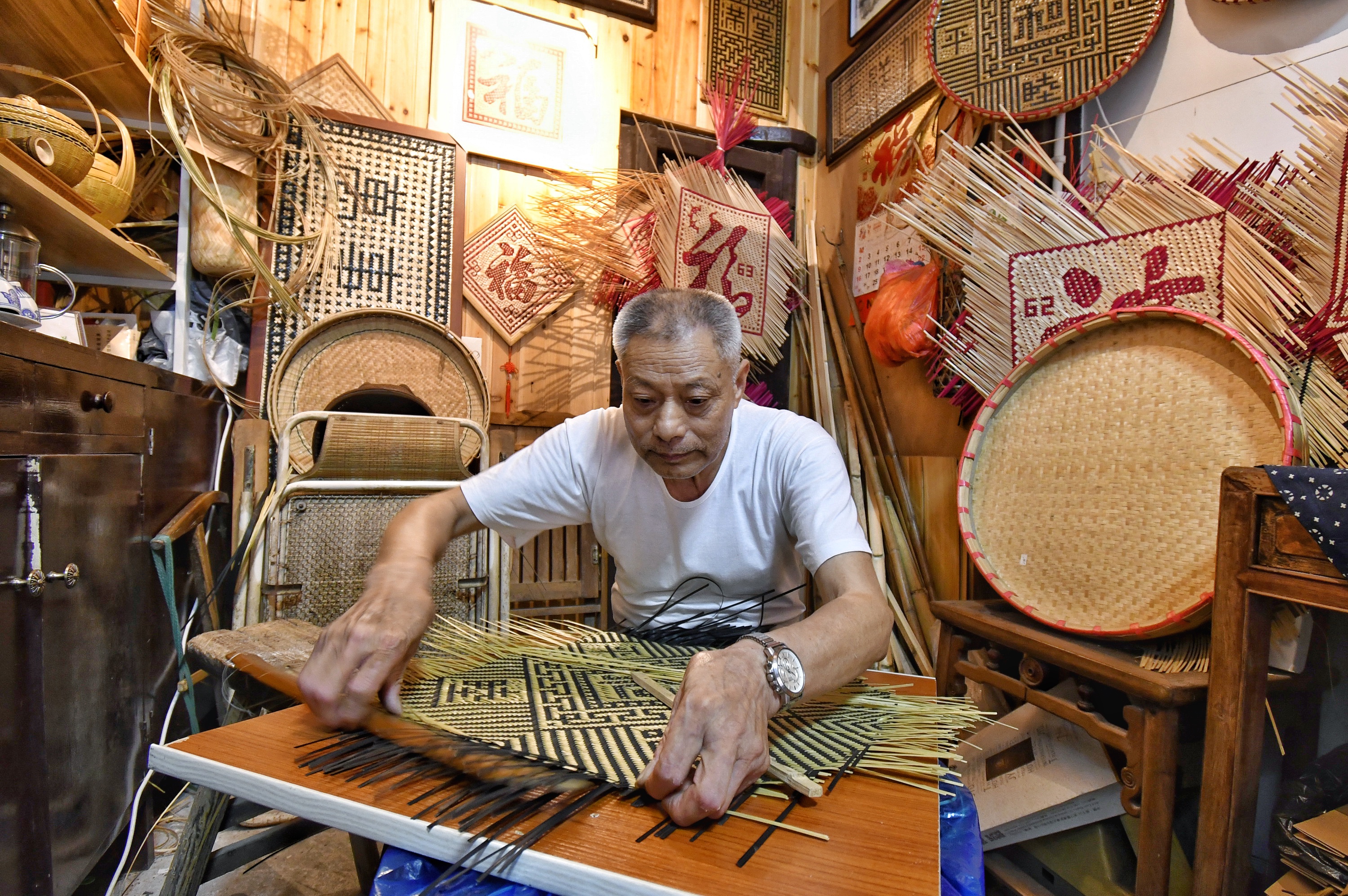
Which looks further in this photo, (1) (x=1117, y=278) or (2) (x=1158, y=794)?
(1) (x=1117, y=278)

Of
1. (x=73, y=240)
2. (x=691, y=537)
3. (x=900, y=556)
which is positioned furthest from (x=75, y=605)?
(x=900, y=556)

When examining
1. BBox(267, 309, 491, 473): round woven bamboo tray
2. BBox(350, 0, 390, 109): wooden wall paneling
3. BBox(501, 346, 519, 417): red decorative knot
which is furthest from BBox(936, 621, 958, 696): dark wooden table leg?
BBox(350, 0, 390, 109): wooden wall paneling

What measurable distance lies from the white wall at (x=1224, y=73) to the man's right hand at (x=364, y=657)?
197cm

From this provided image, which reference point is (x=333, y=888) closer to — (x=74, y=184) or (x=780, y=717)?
(x=780, y=717)

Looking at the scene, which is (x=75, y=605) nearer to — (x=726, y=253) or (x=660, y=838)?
(x=660, y=838)

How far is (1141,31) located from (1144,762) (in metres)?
1.77

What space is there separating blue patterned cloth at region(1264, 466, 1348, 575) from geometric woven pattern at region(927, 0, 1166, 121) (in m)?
1.34

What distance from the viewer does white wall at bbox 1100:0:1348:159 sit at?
1.39m

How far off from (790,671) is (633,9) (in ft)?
11.1

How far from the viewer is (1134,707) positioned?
1.15 metres

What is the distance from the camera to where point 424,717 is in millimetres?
684

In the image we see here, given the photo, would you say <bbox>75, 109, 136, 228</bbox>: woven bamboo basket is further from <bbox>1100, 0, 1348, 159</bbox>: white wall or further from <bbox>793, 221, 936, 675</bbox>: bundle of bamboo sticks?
<bbox>1100, 0, 1348, 159</bbox>: white wall

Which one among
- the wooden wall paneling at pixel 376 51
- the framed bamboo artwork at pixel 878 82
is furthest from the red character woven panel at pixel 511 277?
the framed bamboo artwork at pixel 878 82

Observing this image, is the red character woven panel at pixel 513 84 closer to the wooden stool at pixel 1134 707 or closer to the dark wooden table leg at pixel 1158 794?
the wooden stool at pixel 1134 707
